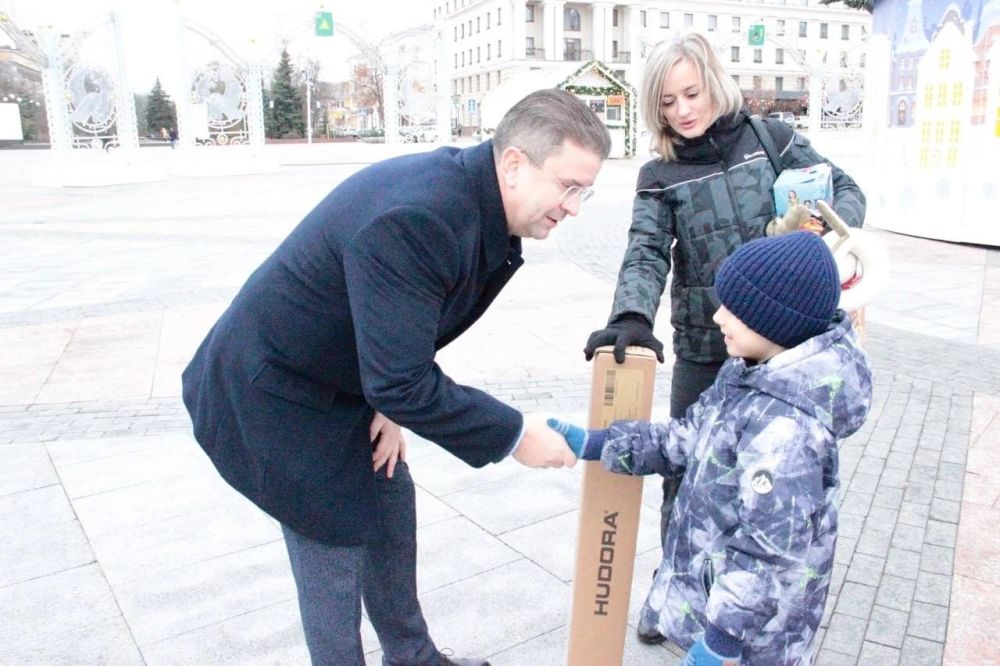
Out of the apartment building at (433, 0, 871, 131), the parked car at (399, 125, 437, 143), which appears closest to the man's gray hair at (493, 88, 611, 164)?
the parked car at (399, 125, 437, 143)

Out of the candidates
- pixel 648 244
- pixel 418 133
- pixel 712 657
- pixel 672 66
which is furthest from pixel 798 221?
pixel 418 133

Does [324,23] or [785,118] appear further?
[324,23]

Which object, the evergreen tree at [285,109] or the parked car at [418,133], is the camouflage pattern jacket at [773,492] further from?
the evergreen tree at [285,109]

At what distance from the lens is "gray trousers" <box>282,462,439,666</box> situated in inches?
79.7

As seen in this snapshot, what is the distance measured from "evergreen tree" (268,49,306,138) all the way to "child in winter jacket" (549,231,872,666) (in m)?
54.9

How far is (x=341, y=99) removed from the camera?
63000 mm

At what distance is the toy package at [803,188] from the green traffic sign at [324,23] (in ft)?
82.3

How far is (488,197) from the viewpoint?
1.78 meters

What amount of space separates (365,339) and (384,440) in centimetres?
56

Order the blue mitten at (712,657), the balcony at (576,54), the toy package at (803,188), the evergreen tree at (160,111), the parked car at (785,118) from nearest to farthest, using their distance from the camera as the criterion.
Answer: the blue mitten at (712,657)
the toy package at (803,188)
the parked car at (785,118)
the evergreen tree at (160,111)
the balcony at (576,54)

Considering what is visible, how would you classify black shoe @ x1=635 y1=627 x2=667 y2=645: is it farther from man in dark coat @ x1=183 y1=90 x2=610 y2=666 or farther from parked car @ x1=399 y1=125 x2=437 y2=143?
parked car @ x1=399 y1=125 x2=437 y2=143

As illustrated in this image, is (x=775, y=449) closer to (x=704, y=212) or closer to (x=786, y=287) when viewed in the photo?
(x=786, y=287)

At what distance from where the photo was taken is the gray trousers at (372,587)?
203 centimetres

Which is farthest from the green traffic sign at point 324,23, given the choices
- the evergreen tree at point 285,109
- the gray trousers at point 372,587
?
the evergreen tree at point 285,109
